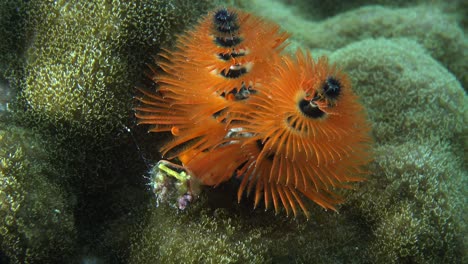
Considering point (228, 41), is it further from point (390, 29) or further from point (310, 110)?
point (390, 29)

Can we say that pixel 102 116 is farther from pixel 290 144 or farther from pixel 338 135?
pixel 338 135

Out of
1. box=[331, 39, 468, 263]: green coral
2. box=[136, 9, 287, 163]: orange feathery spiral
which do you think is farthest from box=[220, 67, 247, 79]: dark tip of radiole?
box=[331, 39, 468, 263]: green coral

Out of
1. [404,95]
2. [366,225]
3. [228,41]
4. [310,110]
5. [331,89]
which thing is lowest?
[366,225]

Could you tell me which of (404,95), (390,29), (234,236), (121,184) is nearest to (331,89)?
(234,236)

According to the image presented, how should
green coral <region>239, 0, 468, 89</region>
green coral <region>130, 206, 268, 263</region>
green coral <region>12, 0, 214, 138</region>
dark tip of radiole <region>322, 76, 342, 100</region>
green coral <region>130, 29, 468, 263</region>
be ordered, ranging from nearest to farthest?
dark tip of radiole <region>322, 76, 342, 100</region> → green coral <region>130, 206, 268, 263</region> → green coral <region>130, 29, 468, 263</region> → green coral <region>12, 0, 214, 138</region> → green coral <region>239, 0, 468, 89</region>

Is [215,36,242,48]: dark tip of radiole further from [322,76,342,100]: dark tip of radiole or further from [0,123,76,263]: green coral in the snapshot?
[0,123,76,263]: green coral

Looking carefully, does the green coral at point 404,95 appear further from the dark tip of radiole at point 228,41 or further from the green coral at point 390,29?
the dark tip of radiole at point 228,41
